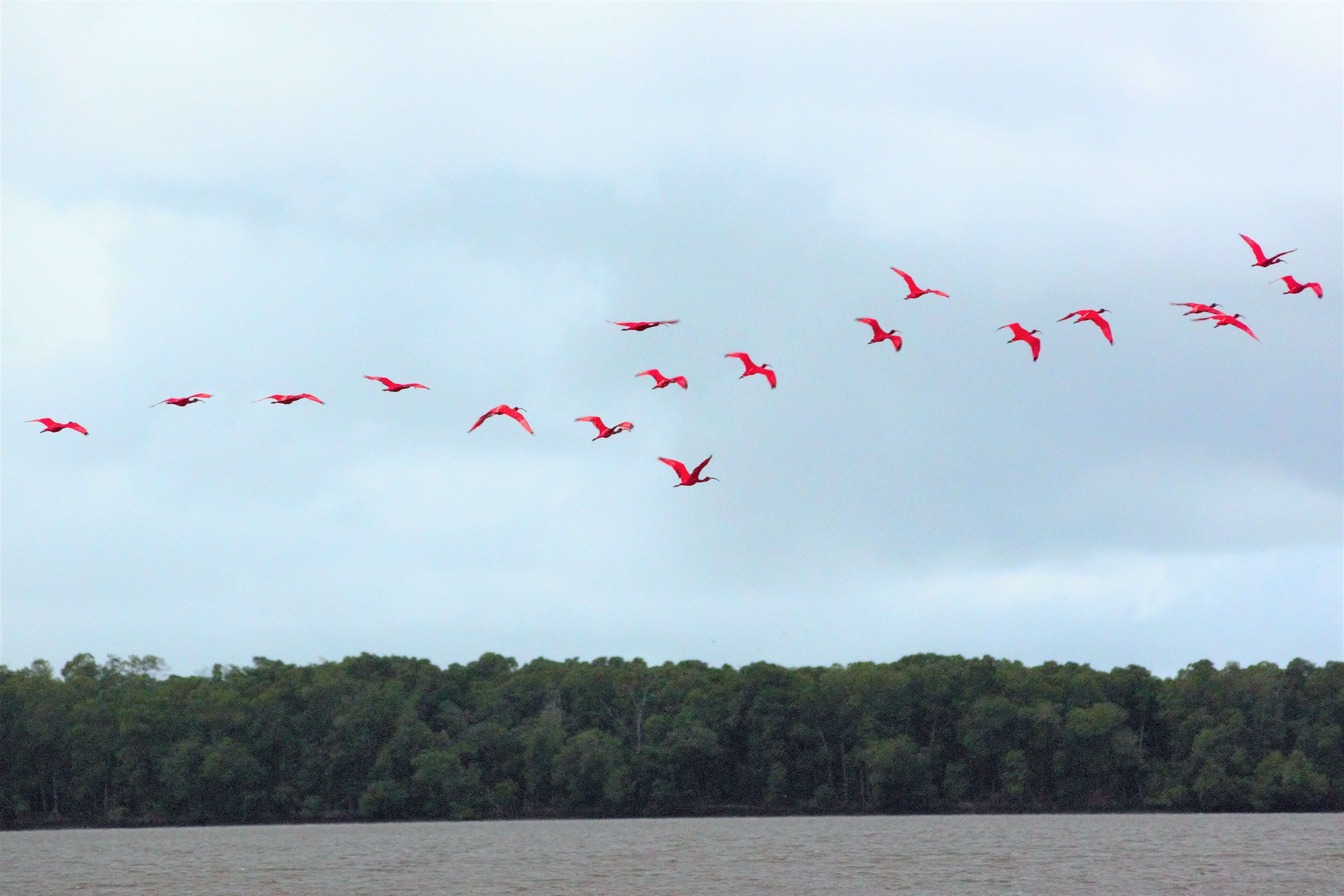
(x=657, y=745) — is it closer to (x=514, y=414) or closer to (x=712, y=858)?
(x=712, y=858)

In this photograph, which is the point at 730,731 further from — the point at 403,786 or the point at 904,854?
the point at 904,854

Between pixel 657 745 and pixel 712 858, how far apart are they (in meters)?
38.5

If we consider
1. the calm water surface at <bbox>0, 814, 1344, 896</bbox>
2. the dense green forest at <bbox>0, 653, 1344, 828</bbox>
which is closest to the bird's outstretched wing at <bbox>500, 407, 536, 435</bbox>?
the calm water surface at <bbox>0, 814, 1344, 896</bbox>

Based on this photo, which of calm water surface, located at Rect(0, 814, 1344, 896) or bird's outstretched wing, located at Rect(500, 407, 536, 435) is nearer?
bird's outstretched wing, located at Rect(500, 407, 536, 435)

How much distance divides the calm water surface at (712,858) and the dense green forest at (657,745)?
14.6 feet

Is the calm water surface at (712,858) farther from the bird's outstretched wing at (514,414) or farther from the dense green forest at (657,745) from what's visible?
the bird's outstretched wing at (514,414)

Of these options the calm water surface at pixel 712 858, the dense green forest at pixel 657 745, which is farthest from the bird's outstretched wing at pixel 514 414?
the dense green forest at pixel 657 745

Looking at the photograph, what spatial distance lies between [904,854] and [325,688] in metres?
54.3

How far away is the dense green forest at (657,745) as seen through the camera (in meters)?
121

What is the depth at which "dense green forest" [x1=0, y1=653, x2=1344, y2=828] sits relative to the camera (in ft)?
397

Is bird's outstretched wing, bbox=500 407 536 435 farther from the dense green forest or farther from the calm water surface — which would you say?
the dense green forest

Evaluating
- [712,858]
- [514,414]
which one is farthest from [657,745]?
[514,414]

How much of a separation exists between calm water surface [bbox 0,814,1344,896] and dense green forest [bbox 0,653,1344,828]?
14.6 ft

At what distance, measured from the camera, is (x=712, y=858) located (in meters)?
86.5
